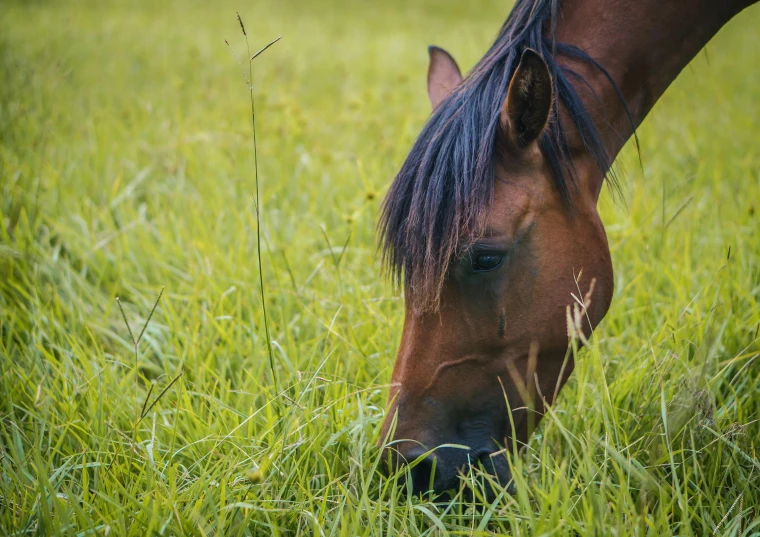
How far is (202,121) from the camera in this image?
4648mm

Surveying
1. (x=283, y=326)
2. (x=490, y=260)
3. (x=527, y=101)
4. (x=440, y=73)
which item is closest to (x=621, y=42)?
(x=527, y=101)

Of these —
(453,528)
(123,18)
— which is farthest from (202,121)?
(123,18)

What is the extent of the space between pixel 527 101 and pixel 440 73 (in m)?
0.73

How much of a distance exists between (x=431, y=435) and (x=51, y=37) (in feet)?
21.7

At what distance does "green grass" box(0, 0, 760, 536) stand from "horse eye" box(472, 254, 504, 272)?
383mm

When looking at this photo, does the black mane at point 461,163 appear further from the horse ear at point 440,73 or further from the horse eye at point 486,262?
the horse ear at point 440,73

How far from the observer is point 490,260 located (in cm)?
158

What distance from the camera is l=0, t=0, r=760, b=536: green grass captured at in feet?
4.99

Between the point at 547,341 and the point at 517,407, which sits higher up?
the point at 547,341

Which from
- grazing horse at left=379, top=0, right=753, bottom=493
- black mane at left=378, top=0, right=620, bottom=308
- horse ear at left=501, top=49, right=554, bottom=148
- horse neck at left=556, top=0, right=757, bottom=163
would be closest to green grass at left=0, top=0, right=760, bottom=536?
grazing horse at left=379, top=0, right=753, bottom=493

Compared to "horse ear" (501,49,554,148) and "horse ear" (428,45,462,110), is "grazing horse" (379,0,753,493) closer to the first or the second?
"horse ear" (501,49,554,148)

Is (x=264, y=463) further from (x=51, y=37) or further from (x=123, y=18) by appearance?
(x=123, y=18)

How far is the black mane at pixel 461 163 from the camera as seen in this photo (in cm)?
157

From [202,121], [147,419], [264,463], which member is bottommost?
[147,419]
